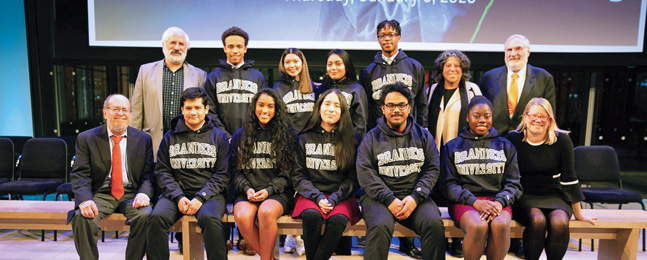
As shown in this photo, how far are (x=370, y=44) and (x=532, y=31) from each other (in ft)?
5.98

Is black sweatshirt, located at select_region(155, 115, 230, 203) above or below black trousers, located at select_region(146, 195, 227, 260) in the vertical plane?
above

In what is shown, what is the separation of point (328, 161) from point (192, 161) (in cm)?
96

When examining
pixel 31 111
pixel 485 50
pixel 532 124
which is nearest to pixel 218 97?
pixel 532 124

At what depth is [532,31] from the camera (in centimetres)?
410

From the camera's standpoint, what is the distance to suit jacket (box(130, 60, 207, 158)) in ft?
9.96

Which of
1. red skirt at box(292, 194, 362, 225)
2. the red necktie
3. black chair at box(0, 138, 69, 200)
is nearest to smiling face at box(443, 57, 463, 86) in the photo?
red skirt at box(292, 194, 362, 225)

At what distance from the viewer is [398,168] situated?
2457 mm

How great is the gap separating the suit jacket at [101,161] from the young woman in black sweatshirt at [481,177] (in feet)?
6.99

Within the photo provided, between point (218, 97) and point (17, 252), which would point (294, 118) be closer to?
point (218, 97)

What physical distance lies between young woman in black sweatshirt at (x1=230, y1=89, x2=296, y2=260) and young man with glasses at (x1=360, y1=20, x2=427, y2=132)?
0.85 metres

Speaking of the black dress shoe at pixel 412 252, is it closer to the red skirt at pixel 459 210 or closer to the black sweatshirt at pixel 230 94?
the red skirt at pixel 459 210

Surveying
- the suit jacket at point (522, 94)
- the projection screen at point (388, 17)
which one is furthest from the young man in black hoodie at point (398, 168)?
the projection screen at point (388, 17)

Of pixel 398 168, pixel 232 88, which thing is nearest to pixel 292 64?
pixel 232 88

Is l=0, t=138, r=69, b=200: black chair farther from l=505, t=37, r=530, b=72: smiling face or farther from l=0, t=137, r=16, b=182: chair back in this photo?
l=505, t=37, r=530, b=72: smiling face
